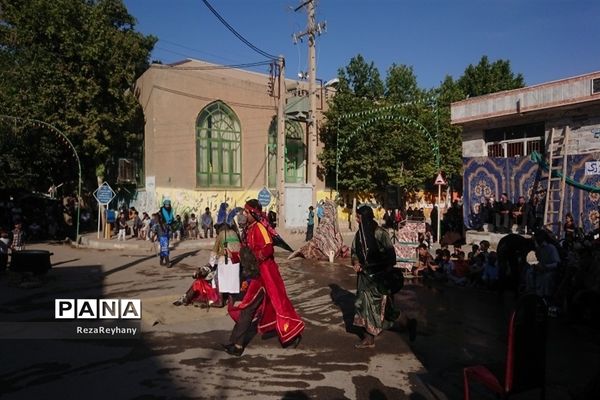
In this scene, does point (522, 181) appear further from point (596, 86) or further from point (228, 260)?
point (228, 260)

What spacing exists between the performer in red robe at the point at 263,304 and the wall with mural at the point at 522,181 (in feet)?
39.0

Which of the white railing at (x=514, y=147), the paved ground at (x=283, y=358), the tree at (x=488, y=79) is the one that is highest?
the tree at (x=488, y=79)

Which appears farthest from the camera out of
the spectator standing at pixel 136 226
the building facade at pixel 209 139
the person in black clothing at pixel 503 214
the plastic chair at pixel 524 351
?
the building facade at pixel 209 139

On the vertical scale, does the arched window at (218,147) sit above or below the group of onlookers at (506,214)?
above

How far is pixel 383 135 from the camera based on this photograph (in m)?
27.9

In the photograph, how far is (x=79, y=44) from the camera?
20250mm

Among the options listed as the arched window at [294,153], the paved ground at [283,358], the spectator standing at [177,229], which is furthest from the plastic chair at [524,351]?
the arched window at [294,153]

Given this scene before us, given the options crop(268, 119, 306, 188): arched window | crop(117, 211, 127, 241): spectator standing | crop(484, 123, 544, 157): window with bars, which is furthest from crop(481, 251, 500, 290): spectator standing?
crop(268, 119, 306, 188): arched window

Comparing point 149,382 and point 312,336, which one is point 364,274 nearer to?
point 312,336

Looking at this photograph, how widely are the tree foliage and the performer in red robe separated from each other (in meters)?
20.7

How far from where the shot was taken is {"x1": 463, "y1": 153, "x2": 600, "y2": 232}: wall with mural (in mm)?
14633

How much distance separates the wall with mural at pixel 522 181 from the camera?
14633 millimetres

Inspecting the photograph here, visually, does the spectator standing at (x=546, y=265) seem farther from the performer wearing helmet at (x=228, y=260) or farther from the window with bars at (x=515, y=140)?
the window with bars at (x=515, y=140)

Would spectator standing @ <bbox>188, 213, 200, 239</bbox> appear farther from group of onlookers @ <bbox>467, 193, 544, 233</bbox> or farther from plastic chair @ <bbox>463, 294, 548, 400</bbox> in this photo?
plastic chair @ <bbox>463, 294, 548, 400</bbox>
